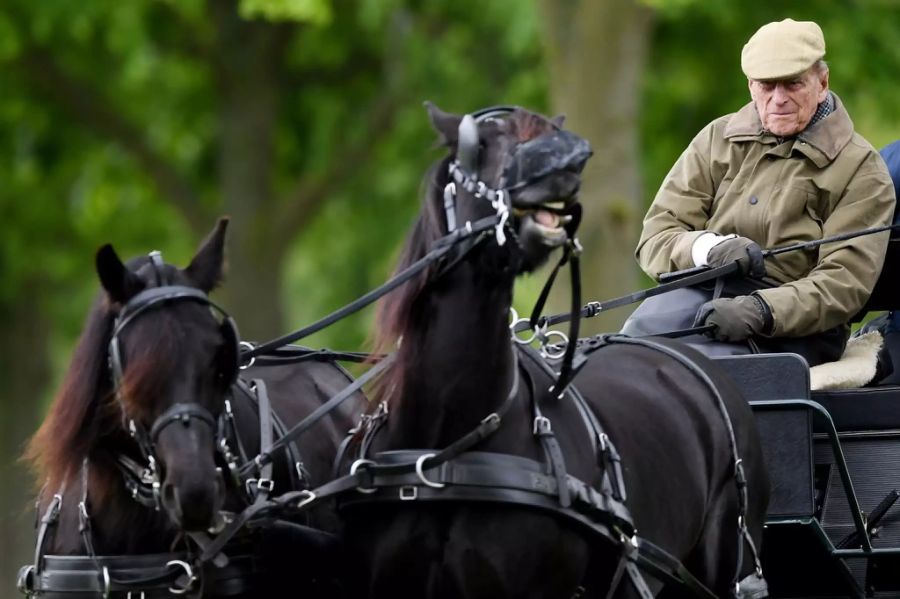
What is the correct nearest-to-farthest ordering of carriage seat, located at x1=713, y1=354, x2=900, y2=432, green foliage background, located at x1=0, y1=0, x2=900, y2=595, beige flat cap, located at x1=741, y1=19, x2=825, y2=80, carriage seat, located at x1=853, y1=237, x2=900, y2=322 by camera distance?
carriage seat, located at x1=713, y1=354, x2=900, y2=432 < beige flat cap, located at x1=741, y1=19, x2=825, y2=80 < carriage seat, located at x1=853, y1=237, x2=900, y2=322 < green foliage background, located at x1=0, y1=0, x2=900, y2=595

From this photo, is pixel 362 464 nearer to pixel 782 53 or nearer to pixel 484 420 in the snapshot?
pixel 484 420

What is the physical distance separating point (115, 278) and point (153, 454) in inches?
20.7

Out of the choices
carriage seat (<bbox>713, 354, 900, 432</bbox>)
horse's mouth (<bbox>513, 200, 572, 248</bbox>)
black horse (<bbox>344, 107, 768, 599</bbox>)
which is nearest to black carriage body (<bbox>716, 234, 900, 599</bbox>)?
carriage seat (<bbox>713, 354, 900, 432</bbox>)

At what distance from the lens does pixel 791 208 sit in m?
6.29

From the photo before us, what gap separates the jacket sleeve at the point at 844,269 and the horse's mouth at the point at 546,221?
1.62 meters

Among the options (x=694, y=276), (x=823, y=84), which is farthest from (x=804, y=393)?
(x=823, y=84)

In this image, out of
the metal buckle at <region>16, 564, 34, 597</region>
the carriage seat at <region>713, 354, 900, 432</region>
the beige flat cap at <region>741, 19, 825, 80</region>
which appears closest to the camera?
the metal buckle at <region>16, 564, 34, 597</region>

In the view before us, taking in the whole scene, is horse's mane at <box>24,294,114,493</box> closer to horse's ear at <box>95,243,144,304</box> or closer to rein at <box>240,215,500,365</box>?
horse's ear at <box>95,243,144,304</box>

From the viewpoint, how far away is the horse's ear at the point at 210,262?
5078 millimetres

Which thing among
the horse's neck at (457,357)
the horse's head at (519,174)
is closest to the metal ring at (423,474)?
the horse's neck at (457,357)

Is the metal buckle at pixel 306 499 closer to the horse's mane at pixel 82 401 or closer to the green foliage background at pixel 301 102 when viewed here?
the horse's mane at pixel 82 401

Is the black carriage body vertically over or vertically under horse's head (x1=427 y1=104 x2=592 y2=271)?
under

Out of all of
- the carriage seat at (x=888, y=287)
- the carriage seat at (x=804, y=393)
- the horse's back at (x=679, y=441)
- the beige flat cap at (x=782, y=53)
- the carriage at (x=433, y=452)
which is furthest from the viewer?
the carriage seat at (x=888, y=287)

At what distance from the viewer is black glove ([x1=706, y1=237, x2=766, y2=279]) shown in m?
6.12
